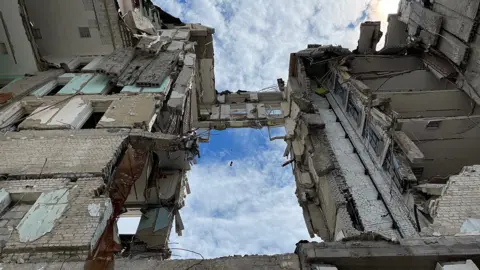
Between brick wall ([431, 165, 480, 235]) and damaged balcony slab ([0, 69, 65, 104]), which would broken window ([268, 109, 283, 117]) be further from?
brick wall ([431, 165, 480, 235])

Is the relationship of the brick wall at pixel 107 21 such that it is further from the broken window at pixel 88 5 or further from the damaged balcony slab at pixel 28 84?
the damaged balcony slab at pixel 28 84

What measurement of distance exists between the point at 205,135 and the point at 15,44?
956 cm

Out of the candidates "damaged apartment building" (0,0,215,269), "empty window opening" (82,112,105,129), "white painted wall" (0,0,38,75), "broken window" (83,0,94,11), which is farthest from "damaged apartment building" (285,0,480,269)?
"white painted wall" (0,0,38,75)

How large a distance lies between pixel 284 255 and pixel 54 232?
402cm

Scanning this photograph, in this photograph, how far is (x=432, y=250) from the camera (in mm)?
5570

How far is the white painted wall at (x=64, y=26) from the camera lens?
50.1 ft

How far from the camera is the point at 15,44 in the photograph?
45.5 feet

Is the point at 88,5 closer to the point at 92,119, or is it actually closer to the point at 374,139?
the point at 92,119

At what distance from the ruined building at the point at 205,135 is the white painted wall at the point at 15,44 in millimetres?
45

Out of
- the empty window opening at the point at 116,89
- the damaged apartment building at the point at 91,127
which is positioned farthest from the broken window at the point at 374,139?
the empty window opening at the point at 116,89

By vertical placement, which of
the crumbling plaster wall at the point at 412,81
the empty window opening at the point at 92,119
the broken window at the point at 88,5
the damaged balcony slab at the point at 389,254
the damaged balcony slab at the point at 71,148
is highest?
the broken window at the point at 88,5

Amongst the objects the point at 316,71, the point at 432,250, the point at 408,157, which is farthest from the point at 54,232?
the point at 316,71

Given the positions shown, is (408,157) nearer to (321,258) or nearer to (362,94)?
(362,94)

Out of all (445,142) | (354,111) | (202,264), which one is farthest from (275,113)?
(202,264)
